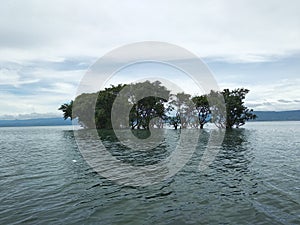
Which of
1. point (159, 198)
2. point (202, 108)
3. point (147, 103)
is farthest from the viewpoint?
point (202, 108)

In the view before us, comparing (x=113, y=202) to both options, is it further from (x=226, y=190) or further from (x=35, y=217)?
(x=226, y=190)

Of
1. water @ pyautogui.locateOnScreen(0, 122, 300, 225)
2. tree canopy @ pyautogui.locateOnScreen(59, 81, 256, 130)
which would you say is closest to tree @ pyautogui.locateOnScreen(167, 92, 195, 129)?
tree canopy @ pyautogui.locateOnScreen(59, 81, 256, 130)

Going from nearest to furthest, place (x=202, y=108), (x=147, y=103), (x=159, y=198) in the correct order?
(x=159, y=198), (x=147, y=103), (x=202, y=108)

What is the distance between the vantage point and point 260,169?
66.3 feet

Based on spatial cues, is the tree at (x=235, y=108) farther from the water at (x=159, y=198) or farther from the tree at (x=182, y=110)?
the water at (x=159, y=198)

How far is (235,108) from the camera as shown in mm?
95812

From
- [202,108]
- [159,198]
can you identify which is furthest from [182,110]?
[159,198]

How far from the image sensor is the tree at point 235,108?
314ft

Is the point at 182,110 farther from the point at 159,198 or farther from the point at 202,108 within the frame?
the point at 159,198

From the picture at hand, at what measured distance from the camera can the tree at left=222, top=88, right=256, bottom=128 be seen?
9562cm

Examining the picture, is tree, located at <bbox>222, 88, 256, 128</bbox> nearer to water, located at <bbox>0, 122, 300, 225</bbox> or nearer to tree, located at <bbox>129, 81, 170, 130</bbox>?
tree, located at <bbox>129, 81, 170, 130</bbox>

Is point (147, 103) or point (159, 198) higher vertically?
point (147, 103)

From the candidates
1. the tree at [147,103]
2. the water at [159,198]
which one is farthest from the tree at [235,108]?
the water at [159,198]

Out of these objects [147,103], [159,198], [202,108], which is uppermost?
[147,103]
